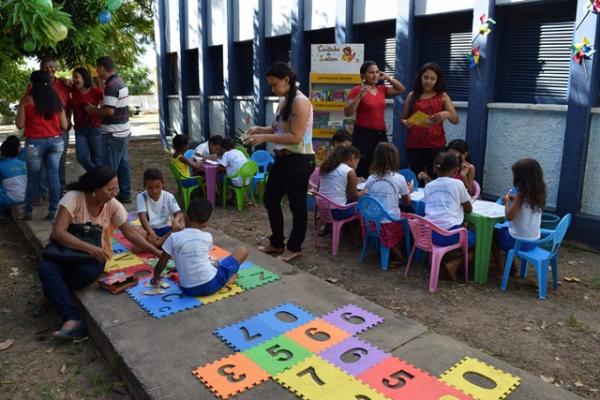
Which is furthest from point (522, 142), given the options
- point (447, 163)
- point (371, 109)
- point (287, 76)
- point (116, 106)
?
point (116, 106)

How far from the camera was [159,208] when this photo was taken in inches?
199

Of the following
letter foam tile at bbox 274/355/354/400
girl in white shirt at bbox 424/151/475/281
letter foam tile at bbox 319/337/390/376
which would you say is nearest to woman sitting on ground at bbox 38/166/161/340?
letter foam tile at bbox 274/355/354/400

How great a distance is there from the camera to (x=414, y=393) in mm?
2734

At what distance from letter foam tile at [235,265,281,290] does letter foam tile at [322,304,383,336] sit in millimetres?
775

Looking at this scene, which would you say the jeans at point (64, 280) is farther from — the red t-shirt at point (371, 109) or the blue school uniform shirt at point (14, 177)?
the red t-shirt at point (371, 109)

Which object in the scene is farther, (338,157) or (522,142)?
(522,142)

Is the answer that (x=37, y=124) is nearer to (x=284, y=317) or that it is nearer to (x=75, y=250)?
(x=75, y=250)

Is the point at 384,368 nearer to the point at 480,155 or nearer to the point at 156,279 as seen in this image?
the point at 156,279

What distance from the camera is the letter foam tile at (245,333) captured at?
325 centimetres

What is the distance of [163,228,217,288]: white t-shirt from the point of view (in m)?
3.71

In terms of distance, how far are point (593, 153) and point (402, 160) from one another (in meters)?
2.78

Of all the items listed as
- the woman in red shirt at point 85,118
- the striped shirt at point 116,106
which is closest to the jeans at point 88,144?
the woman in red shirt at point 85,118

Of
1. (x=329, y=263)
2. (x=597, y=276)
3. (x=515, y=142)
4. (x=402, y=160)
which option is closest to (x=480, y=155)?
(x=515, y=142)

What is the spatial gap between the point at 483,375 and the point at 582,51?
4.05m
